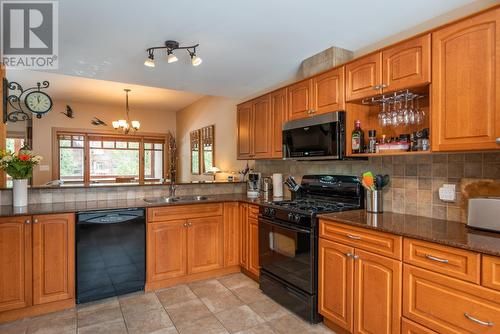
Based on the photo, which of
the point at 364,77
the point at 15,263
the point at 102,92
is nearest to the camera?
the point at 364,77

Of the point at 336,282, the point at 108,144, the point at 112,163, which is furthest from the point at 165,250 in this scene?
the point at 108,144

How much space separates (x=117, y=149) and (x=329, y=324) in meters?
6.65

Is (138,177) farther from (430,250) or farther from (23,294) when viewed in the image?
(430,250)

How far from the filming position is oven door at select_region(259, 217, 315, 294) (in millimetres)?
2361

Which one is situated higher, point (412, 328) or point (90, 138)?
point (90, 138)

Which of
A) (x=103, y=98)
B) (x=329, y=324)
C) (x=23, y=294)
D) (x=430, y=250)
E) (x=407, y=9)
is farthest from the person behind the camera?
(x=103, y=98)

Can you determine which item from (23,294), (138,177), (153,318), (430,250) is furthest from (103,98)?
(430,250)

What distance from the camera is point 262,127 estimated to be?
3594mm

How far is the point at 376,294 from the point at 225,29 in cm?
222

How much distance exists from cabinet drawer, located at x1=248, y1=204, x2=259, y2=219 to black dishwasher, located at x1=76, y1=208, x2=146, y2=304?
3.69ft

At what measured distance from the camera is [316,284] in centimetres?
235

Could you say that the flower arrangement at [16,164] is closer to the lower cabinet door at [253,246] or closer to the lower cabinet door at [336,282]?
the lower cabinet door at [253,246]

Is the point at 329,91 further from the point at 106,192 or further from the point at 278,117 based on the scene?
the point at 106,192

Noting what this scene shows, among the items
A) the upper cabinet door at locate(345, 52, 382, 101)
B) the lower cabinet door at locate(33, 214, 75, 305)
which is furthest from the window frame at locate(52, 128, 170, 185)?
the upper cabinet door at locate(345, 52, 382, 101)
